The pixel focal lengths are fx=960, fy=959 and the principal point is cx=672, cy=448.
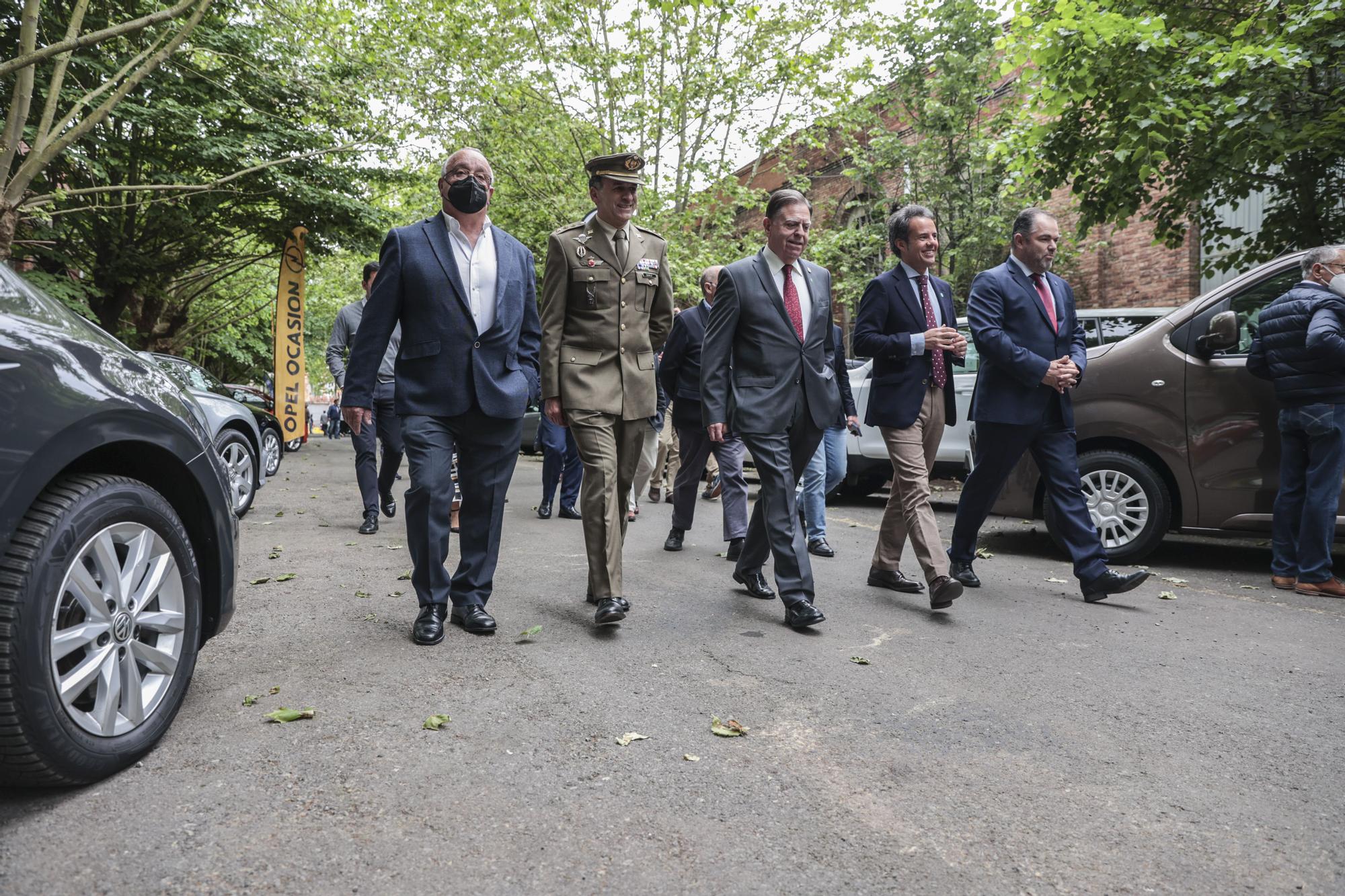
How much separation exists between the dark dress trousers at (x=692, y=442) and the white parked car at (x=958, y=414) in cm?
153

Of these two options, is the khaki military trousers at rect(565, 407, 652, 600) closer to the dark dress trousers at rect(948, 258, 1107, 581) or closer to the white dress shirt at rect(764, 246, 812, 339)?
the white dress shirt at rect(764, 246, 812, 339)

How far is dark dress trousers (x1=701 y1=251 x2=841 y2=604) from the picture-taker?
184 inches

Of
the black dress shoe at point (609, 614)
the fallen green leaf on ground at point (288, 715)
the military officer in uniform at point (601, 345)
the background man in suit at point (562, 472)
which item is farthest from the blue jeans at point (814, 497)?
the fallen green leaf on ground at point (288, 715)

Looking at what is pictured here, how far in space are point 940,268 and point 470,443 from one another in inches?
565

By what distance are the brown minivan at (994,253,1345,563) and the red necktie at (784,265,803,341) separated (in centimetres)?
242

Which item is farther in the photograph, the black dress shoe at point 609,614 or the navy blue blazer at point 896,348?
the navy blue blazer at point 896,348

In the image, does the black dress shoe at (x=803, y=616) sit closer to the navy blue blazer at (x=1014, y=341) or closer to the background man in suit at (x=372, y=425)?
the navy blue blazer at (x=1014, y=341)

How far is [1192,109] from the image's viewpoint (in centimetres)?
762

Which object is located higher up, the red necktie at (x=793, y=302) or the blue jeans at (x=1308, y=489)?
the red necktie at (x=793, y=302)

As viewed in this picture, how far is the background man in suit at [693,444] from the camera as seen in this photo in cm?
675

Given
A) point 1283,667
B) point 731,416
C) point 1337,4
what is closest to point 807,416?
point 731,416

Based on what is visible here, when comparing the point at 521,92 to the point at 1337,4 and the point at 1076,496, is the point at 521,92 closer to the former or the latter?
the point at 1337,4

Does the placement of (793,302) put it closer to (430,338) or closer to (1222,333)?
(430,338)

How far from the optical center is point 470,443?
4.27 metres
